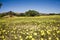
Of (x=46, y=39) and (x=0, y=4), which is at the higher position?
(x=0, y=4)

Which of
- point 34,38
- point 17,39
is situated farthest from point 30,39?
point 17,39

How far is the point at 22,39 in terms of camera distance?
22.6ft

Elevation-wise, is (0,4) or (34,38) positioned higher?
(0,4)

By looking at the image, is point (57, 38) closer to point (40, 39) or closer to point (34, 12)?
point (40, 39)

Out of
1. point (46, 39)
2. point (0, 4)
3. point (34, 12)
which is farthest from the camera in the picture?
point (34, 12)

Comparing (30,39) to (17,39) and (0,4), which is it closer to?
(17,39)

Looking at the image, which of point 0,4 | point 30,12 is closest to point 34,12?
point 30,12

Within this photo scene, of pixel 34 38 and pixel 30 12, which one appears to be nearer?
pixel 34 38

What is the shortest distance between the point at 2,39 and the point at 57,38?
3332mm

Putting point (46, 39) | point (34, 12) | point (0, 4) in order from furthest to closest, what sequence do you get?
1. point (34, 12)
2. point (0, 4)
3. point (46, 39)

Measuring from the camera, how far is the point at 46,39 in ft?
22.3

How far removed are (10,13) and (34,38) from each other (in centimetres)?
5921

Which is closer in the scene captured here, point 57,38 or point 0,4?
point 57,38

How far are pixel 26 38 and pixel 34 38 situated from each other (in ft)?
1.61
